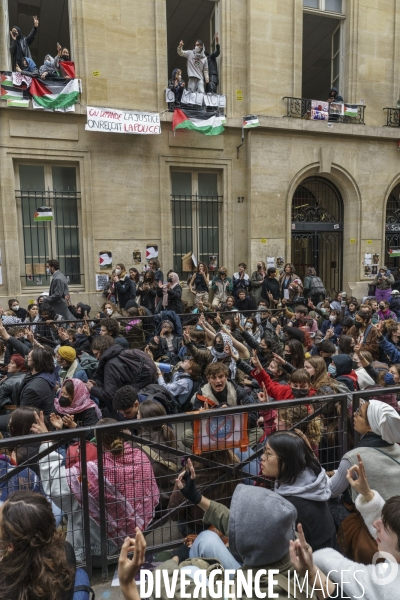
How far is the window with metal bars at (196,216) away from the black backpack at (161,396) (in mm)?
8696

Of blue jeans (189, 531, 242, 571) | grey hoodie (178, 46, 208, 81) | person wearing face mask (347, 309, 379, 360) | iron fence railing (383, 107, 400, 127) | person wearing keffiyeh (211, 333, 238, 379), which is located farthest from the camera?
iron fence railing (383, 107, 400, 127)

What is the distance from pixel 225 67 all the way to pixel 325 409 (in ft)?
40.4

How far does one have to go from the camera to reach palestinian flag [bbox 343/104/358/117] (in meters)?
14.3

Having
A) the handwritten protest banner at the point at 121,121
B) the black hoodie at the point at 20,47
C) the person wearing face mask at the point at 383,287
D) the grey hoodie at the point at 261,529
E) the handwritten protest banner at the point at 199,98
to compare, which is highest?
the black hoodie at the point at 20,47

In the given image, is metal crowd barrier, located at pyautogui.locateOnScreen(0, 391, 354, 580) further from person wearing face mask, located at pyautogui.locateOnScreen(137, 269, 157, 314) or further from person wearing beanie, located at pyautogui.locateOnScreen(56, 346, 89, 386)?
person wearing face mask, located at pyautogui.locateOnScreen(137, 269, 157, 314)

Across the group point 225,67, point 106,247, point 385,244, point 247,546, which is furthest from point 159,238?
point 247,546

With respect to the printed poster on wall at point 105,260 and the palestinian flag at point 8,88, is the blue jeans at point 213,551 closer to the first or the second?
the printed poster on wall at point 105,260

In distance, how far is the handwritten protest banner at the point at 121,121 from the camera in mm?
11672

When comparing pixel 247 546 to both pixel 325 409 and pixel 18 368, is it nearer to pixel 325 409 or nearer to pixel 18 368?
pixel 325 409

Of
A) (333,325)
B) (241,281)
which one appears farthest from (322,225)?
(333,325)

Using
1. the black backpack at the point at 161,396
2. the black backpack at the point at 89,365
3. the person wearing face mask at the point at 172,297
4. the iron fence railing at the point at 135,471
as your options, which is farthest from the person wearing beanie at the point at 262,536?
the person wearing face mask at the point at 172,297

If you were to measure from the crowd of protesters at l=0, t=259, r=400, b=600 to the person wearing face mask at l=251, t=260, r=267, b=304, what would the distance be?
16.6ft

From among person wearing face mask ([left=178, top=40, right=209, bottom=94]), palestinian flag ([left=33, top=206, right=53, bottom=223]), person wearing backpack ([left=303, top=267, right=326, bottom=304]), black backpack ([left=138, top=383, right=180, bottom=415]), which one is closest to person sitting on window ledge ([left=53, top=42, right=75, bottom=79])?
person wearing face mask ([left=178, top=40, right=209, bottom=94])

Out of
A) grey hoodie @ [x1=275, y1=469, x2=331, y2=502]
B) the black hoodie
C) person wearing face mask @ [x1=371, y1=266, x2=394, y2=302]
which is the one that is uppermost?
the black hoodie
